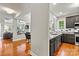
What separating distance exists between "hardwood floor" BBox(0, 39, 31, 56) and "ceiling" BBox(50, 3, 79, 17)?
0.96m

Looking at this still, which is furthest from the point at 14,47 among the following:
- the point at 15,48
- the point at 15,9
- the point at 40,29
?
the point at 15,9

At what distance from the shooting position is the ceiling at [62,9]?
7.78ft

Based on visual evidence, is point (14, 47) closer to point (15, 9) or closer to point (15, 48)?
point (15, 48)

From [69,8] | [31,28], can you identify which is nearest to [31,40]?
[31,28]

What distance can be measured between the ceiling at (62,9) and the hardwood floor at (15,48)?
96cm

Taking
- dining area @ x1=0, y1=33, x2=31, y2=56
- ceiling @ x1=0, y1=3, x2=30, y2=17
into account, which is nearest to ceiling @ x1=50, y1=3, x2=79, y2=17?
ceiling @ x1=0, y1=3, x2=30, y2=17

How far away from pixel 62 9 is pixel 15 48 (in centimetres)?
146

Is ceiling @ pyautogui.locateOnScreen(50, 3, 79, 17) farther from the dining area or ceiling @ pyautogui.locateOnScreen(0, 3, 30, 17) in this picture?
the dining area

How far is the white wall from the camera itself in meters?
2.41

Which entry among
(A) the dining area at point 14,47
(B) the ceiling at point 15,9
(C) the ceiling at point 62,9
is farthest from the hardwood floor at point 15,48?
(C) the ceiling at point 62,9

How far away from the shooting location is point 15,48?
8.86 ft

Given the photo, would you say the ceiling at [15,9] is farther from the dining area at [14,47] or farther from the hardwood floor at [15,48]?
the hardwood floor at [15,48]

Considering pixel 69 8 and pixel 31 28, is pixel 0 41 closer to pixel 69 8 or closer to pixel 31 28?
pixel 31 28

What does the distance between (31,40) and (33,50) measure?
9.1 inches
